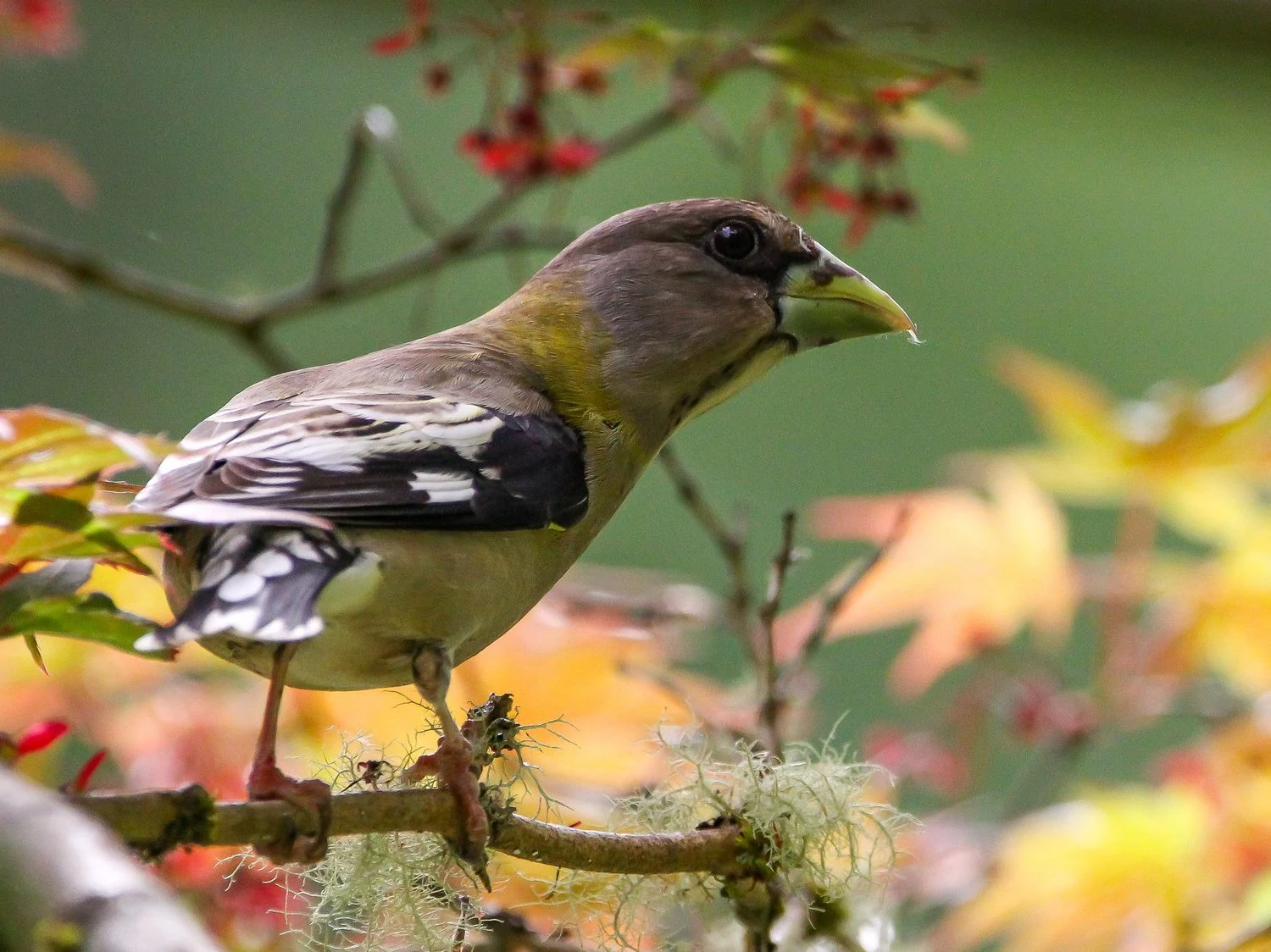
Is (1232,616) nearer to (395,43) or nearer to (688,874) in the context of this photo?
(688,874)

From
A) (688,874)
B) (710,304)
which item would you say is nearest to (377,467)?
(688,874)

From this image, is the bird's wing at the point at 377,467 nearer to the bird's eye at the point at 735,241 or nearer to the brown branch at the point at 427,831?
the brown branch at the point at 427,831

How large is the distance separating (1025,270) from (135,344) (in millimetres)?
3921

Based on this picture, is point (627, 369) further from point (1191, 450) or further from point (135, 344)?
point (135, 344)

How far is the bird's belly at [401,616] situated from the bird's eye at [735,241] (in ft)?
1.95

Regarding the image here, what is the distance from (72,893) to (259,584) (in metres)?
0.63

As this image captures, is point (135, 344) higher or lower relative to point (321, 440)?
lower

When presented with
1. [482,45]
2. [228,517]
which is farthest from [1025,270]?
[228,517]

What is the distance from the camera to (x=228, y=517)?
1134 mm

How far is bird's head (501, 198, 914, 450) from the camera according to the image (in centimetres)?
179

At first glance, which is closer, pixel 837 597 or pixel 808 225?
pixel 837 597

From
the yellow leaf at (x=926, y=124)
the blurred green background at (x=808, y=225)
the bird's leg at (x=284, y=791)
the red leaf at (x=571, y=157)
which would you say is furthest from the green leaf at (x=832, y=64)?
the blurred green background at (x=808, y=225)

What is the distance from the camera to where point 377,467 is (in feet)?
4.54

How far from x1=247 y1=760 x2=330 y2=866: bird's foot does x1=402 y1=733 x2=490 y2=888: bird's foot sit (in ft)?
0.35
